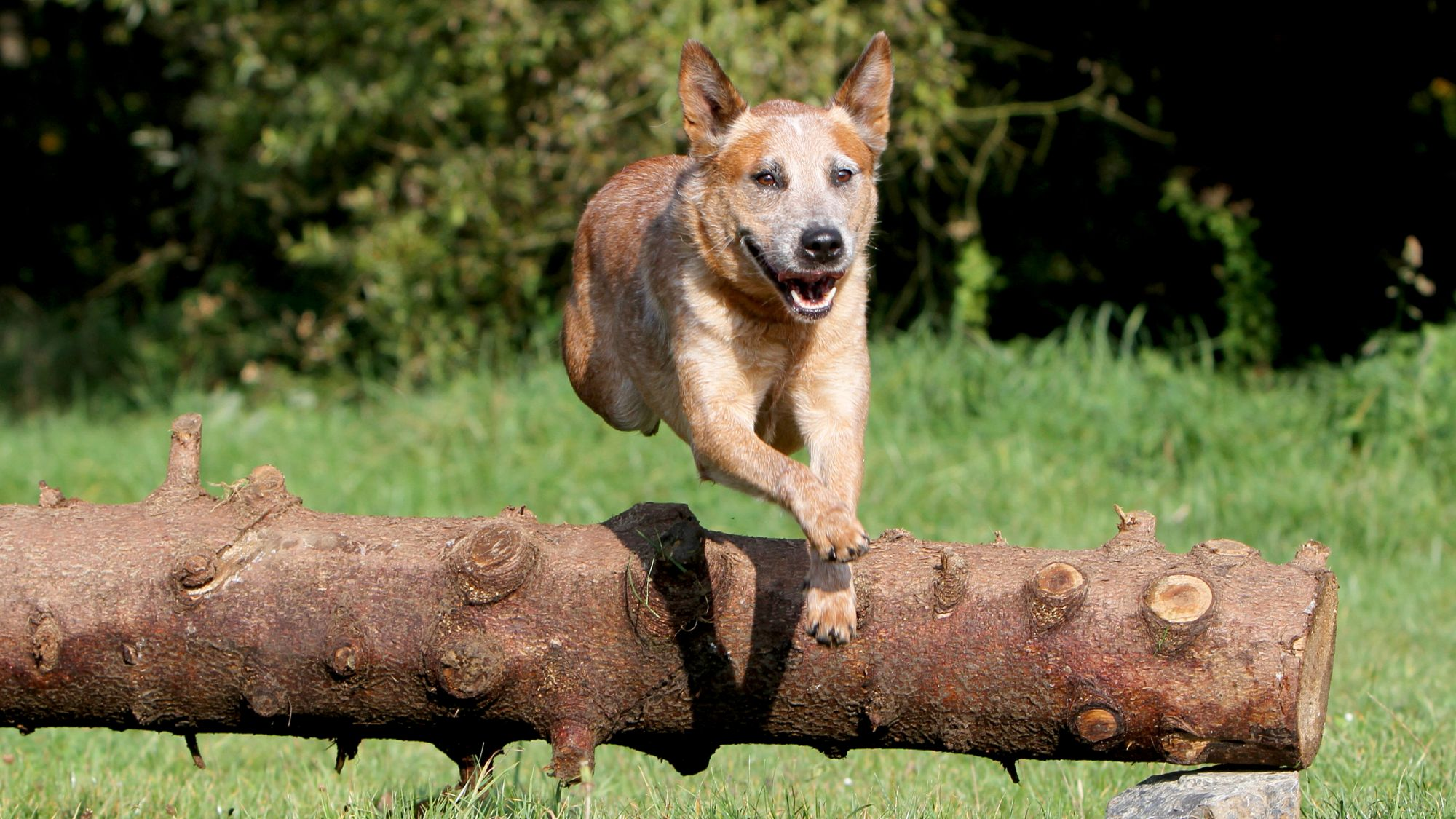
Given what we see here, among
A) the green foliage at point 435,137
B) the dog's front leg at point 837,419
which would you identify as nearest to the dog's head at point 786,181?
the dog's front leg at point 837,419

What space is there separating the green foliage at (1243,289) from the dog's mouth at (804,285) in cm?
659

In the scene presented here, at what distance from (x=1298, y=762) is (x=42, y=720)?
2849mm

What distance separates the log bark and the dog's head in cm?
93

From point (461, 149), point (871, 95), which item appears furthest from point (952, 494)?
point (461, 149)

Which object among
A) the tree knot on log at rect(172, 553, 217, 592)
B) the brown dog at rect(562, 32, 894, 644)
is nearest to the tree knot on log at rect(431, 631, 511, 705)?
the tree knot on log at rect(172, 553, 217, 592)

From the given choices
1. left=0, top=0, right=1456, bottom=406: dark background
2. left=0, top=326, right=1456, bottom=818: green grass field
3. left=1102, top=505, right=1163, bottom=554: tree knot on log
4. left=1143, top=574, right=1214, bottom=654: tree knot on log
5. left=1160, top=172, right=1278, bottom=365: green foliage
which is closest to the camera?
left=1143, top=574, right=1214, bottom=654: tree knot on log

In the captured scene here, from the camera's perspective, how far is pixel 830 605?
3.29 m

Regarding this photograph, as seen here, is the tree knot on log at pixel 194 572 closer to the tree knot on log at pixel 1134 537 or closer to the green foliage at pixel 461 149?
the tree knot on log at pixel 1134 537

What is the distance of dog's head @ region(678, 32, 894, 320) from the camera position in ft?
13.3

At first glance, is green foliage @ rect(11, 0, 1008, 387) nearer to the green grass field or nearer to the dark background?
the dark background

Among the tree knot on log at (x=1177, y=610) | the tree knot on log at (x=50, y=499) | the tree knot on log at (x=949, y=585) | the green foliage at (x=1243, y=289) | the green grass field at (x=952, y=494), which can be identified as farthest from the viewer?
the green foliage at (x=1243, y=289)

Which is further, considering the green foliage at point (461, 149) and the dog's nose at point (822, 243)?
the green foliage at point (461, 149)

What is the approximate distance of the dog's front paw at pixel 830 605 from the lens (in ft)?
10.8

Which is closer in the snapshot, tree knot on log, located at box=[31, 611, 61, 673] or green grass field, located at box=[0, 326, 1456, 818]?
tree knot on log, located at box=[31, 611, 61, 673]
